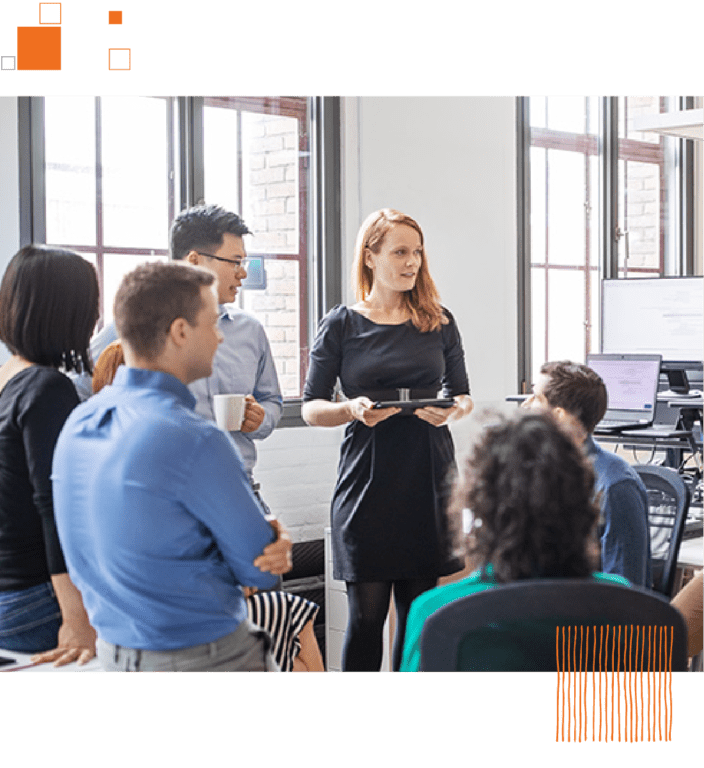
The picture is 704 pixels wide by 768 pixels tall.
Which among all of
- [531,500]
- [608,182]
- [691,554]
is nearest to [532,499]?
[531,500]

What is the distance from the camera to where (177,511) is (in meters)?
1.48

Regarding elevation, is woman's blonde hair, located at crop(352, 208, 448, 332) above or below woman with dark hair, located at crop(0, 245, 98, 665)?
above

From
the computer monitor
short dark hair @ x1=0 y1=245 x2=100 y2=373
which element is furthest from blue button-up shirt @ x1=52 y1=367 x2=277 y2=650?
the computer monitor

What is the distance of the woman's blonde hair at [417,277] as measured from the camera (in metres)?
2.64

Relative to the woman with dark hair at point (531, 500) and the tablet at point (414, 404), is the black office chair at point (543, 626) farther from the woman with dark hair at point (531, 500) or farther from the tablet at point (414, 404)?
the tablet at point (414, 404)

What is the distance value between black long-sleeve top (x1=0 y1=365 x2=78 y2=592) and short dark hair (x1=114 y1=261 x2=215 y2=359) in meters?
0.27

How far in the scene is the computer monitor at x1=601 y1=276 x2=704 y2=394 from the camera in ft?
14.5

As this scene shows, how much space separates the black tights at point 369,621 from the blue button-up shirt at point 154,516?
108cm

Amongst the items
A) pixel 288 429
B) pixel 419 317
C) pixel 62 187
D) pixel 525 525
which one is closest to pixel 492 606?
pixel 525 525

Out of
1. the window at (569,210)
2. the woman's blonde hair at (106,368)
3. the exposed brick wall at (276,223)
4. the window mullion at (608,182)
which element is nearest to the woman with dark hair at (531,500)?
the woman's blonde hair at (106,368)

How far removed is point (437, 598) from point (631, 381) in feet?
8.87

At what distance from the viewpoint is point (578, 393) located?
2.35 metres

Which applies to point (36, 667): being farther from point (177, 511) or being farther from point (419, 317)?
point (419, 317)
